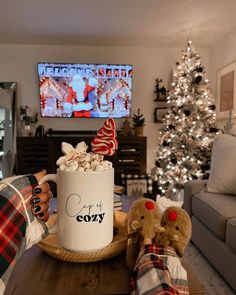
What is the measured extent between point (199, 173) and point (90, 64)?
6.83ft

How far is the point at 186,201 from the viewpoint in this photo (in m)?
2.12

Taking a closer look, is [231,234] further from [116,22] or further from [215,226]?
[116,22]

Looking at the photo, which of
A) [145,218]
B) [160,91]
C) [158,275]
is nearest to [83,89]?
[160,91]

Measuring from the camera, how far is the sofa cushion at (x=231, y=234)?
1.35 metres

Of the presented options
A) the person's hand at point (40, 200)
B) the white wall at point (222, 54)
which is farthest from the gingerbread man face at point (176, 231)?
the white wall at point (222, 54)

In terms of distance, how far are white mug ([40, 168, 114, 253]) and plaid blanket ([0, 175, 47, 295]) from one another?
0.31 feet

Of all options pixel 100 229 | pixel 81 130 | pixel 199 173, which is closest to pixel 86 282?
pixel 100 229

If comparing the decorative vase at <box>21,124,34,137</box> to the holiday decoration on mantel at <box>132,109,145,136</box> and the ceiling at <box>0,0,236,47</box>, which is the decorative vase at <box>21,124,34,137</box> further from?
the holiday decoration on mantel at <box>132,109,145,136</box>

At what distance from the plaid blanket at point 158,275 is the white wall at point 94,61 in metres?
3.18

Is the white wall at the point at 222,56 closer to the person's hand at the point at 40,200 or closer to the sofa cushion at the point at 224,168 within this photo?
the sofa cushion at the point at 224,168

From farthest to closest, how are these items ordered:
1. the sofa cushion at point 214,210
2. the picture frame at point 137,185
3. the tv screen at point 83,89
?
the tv screen at point 83,89 < the picture frame at point 137,185 < the sofa cushion at point 214,210

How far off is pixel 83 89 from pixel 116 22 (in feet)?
3.36

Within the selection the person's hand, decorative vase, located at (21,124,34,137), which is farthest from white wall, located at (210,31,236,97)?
the person's hand

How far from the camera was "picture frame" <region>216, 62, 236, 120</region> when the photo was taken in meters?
3.15
